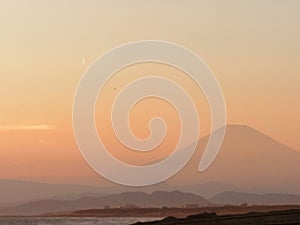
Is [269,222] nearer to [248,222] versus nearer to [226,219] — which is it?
[248,222]

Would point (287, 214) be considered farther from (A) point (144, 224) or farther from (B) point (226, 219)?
(A) point (144, 224)

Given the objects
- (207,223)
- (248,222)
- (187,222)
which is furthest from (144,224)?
(248,222)

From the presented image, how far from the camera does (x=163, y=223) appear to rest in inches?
2766

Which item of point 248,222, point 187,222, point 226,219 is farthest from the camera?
point 187,222

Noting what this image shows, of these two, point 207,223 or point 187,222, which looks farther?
point 187,222

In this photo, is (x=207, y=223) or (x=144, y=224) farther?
(x=144, y=224)

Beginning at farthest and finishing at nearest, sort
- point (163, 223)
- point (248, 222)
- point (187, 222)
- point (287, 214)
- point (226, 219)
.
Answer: point (163, 223)
point (187, 222)
point (226, 219)
point (248, 222)
point (287, 214)

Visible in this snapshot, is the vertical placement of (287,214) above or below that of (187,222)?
below

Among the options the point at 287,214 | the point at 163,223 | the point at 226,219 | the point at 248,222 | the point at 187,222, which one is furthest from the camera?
the point at 163,223

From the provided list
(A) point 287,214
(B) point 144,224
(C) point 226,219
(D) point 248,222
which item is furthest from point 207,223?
(B) point 144,224

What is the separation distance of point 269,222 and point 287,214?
1.60 meters

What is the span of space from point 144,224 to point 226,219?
2504 cm

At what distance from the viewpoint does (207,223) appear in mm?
57125

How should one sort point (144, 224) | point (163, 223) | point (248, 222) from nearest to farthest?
point (248, 222)
point (163, 223)
point (144, 224)
